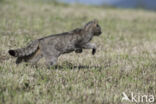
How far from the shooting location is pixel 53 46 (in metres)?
7.73

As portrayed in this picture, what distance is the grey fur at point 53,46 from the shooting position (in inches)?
303

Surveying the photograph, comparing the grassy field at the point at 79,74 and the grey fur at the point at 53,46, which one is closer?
the grassy field at the point at 79,74

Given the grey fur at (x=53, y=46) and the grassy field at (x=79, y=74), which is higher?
the grey fur at (x=53, y=46)

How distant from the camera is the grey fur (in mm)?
7684

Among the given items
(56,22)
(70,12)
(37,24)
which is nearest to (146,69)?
(37,24)

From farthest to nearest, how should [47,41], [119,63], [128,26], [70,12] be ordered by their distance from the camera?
[70,12] → [128,26] → [119,63] → [47,41]

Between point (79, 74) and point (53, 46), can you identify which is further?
point (53, 46)

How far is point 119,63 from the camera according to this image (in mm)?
8969

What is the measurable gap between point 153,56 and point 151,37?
5524mm

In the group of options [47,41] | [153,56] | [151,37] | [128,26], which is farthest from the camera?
[128,26]

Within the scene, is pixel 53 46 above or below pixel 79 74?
above

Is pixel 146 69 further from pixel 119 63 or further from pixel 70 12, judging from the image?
pixel 70 12

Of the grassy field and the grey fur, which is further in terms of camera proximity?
the grey fur

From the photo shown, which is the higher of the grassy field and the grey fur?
the grey fur
